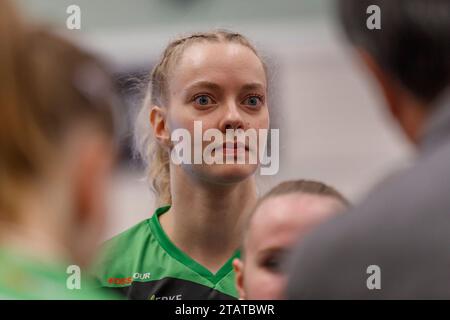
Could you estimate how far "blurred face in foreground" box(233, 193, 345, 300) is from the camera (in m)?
1.07

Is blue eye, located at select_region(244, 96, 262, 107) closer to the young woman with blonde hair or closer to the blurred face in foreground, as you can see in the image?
the young woman with blonde hair

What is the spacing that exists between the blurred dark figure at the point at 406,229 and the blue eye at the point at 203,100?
0.54 m

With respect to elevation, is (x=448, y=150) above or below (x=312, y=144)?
below

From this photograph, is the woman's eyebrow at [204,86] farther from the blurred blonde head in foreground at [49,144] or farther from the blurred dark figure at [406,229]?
the blurred dark figure at [406,229]

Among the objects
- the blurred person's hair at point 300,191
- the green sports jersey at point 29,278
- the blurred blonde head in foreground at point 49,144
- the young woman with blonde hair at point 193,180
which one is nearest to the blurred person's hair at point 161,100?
the young woman with blonde hair at point 193,180

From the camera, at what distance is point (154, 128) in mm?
1239

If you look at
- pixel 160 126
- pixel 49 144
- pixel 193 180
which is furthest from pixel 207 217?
pixel 49 144

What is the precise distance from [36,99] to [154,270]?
1.85 feet

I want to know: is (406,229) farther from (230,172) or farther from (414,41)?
(230,172)

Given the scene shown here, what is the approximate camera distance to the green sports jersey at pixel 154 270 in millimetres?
1212

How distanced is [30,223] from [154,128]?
0.58 m

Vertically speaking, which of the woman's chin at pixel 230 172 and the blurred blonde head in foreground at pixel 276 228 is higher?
the woman's chin at pixel 230 172
